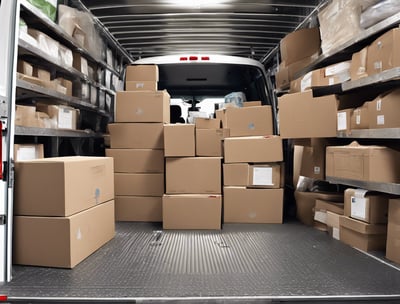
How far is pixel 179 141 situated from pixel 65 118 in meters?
0.91

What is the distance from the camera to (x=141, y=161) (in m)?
2.86

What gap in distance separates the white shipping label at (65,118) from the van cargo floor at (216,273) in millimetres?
967

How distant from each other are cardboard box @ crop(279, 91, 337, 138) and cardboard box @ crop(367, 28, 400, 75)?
386 millimetres

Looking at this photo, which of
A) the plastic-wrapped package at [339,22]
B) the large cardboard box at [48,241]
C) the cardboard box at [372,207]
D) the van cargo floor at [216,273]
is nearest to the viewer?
the van cargo floor at [216,273]

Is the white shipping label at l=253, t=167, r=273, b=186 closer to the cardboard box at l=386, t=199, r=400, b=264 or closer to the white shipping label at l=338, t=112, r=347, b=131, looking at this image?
the white shipping label at l=338, t=112, r=347, b=131

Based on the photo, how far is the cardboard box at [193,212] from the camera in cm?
255

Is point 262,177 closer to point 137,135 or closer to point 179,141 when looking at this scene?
point 179,141

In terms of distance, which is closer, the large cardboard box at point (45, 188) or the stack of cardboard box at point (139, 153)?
the large cardboard box at point (45, 188)

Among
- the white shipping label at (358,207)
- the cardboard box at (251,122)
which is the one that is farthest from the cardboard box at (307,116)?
the white shipping label at (358,207)

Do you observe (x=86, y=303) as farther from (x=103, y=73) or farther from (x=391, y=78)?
(x=103, y=73)

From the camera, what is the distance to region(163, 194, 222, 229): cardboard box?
255 cm

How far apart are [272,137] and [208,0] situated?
123 centimetres

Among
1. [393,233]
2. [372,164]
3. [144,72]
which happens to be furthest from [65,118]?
[393,233]

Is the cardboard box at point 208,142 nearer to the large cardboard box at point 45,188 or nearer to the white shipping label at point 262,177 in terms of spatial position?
the white shipping label at point 262,177
